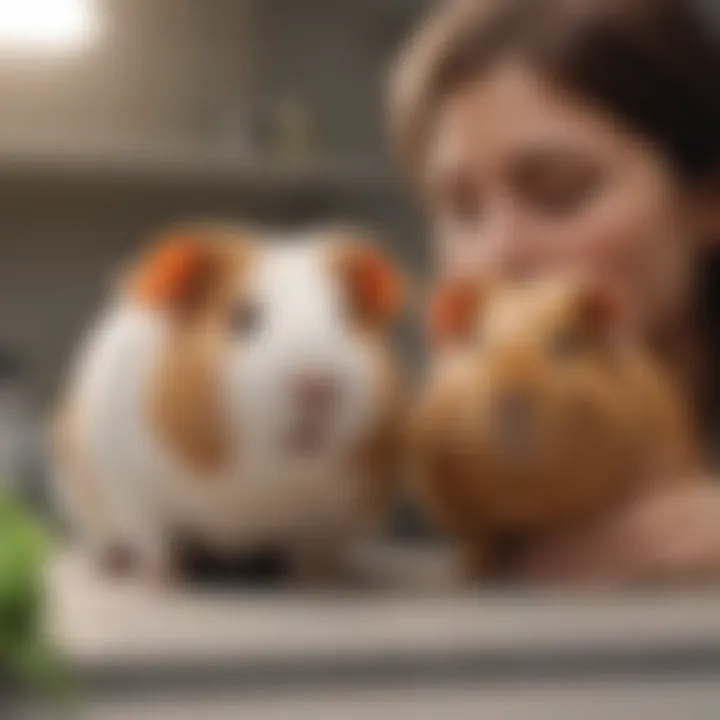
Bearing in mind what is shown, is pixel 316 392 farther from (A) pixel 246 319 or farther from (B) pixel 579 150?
(B) pixel 579 150

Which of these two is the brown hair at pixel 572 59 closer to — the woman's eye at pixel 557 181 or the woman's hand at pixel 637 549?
the woman's eye at pixel 557 181

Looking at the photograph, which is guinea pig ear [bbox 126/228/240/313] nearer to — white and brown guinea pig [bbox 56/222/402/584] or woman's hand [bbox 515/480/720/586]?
white and brown guinea pig [bbox 56/222/402/584]

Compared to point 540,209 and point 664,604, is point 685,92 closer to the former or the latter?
point 540,209

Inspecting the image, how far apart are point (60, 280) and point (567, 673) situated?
0.25 metres

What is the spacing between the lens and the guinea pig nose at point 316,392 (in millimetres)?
405

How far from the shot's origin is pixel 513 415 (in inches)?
16.8

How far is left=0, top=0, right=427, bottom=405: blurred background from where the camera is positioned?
1.62ft

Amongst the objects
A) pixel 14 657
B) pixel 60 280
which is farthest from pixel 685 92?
pixel 14 657

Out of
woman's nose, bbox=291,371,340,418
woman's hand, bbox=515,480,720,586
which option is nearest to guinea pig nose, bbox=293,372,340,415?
woman's nose, bbox=291,371,340,418

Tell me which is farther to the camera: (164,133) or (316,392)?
(164,133)

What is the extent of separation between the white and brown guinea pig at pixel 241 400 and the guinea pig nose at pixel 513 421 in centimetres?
3

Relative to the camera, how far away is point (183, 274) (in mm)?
421

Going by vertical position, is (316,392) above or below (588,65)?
below

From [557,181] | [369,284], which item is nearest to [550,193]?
[557,181]
